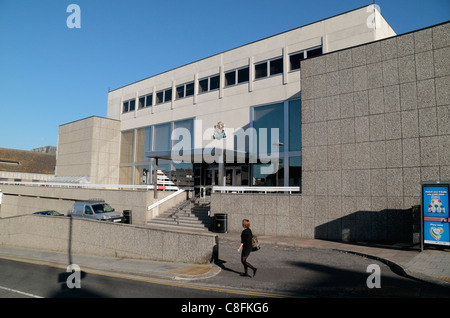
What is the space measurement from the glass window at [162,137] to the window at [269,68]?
10463mm

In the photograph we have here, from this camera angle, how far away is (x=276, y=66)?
75.2 feet

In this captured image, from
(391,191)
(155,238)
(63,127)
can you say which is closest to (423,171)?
(391,191)

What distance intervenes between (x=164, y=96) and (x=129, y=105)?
569cm

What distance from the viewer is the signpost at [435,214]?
430 inches

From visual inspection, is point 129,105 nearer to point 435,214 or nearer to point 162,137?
point 162,137

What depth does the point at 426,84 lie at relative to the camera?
1286 centimetres

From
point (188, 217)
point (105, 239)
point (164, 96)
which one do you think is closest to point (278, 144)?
point (188, 217)

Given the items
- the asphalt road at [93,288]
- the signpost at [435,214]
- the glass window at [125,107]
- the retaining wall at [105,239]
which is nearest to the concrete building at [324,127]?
the signpost at [435,214]

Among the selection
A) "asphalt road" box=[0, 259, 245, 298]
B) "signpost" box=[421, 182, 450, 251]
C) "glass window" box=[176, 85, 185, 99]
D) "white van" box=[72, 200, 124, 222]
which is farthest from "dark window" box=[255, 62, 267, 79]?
"asphalt road" box=[0, 259, 245, 298]

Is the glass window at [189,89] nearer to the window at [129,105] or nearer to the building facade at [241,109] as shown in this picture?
the building facade at [241,109]

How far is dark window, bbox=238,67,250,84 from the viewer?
24.7 metres

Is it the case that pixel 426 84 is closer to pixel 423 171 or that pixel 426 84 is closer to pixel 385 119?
pixel 385 119

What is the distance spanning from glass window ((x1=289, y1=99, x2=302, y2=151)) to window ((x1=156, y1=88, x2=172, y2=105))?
43.6 feet

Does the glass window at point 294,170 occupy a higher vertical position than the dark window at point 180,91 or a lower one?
lower
